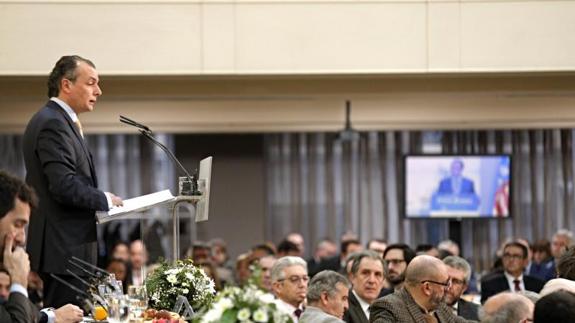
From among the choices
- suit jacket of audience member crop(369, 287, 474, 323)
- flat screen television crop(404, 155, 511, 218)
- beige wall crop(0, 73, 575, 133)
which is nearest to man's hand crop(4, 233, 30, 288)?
suit jacket of audience member crop(369, 287, 474, 323)

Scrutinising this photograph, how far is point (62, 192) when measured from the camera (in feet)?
17.2

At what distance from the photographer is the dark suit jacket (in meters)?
5.25

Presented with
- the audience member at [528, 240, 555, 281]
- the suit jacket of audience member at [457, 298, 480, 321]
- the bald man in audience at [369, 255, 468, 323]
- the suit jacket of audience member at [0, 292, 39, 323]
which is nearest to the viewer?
the suit jacket of audience member at [0, 292, 39, 323]

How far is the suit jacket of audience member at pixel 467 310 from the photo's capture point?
8734mm

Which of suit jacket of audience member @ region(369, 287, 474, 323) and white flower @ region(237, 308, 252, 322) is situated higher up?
white flower @ region(237, 308, 252, 322)

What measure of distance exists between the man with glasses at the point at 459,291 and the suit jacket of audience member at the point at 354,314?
0.90 meters

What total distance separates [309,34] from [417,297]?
5210 millimetres

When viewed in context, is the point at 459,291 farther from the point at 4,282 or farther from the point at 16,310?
the point at 16,310

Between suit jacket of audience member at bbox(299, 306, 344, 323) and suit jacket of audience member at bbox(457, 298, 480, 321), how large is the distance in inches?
74.5

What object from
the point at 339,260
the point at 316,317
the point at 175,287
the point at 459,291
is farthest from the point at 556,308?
the point at 339,260

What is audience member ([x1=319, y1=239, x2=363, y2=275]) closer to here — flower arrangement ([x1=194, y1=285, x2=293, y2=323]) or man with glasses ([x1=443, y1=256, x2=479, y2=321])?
man with glasses ([x1=443, y1=256, x2=479, y2=321])

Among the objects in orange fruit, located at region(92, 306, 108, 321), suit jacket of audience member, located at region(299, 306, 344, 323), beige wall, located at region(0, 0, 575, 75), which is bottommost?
suit jacket of audience member, located at region(299, 306, 344, 323)

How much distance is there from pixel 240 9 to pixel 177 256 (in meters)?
5.94

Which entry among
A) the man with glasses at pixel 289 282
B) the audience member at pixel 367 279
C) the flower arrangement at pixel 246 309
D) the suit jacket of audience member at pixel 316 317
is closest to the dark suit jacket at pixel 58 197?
the suit jacket of audience member at pixel 316 317
